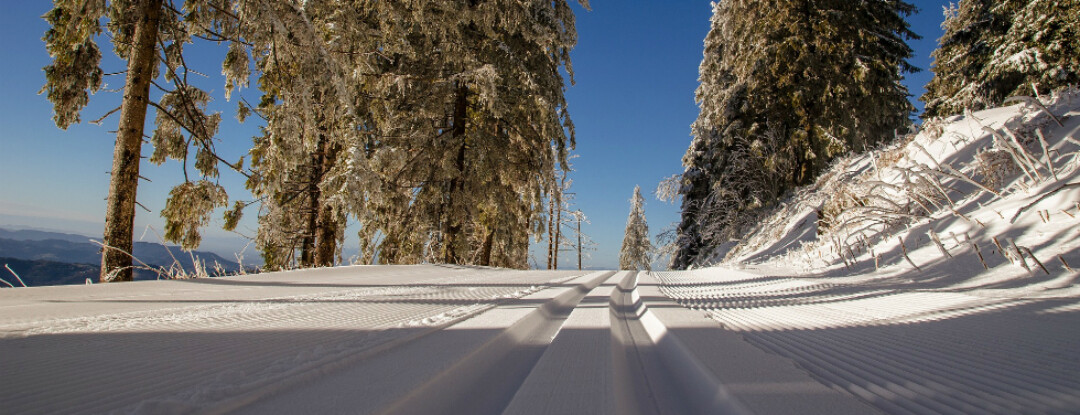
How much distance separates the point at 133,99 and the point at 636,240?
99.8ft

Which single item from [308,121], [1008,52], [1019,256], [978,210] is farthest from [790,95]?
[1008,52]

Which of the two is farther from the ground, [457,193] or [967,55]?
[967,55]

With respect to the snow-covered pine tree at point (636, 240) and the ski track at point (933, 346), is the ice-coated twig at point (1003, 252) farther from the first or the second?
the snow-covered pine tree at point (636, 240)

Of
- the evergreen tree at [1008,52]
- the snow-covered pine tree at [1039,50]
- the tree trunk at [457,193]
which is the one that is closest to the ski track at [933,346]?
the tree trunk at [457,193]

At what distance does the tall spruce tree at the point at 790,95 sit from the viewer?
10008 mm

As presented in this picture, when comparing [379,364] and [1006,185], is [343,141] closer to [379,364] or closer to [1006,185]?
[379,364]

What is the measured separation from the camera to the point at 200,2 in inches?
198

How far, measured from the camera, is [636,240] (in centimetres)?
3225

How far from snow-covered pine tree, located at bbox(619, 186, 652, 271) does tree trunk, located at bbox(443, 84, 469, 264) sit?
2469cm

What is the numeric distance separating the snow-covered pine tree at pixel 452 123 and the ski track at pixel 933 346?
6.56 m

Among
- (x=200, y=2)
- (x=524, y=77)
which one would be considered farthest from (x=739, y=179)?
(x=200, y=2)

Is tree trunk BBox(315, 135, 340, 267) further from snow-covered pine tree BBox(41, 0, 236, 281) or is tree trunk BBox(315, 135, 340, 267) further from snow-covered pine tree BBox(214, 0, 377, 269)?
snow-covered pine tree BBox(41, 0, 236, 281)

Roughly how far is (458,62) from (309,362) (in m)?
7.91

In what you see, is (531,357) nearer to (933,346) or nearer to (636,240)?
(933,346)
